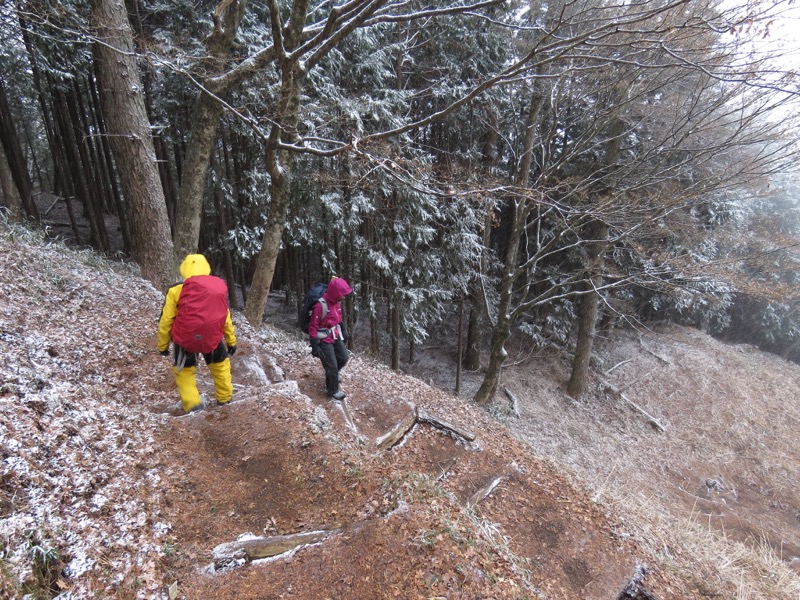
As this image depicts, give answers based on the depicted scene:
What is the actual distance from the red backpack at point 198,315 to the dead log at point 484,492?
347 cm

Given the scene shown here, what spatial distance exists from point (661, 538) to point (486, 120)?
1136 cm

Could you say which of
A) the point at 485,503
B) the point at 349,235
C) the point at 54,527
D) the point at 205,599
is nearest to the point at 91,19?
the point at 349,235

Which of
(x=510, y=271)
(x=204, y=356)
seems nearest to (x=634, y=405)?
(x=510, y=271)

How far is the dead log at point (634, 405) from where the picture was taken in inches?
524

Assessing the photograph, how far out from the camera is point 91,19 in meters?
6.19

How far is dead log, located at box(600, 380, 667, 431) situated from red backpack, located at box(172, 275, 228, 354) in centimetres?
1483

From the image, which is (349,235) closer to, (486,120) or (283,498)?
(486,120)

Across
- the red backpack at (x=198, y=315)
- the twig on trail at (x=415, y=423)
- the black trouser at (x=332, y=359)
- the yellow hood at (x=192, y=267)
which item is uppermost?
the yellow hood at (x=192, y=267)

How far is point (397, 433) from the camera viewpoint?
5.48m

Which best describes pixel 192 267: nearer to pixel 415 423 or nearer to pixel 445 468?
pixel 415 423

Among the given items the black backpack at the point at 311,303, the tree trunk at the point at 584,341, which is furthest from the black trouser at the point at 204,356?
the tree trunk at the point at 584,341

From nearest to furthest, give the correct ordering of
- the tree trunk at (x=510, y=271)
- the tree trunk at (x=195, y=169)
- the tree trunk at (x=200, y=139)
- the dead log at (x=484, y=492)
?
the dead log at (x=484, y=492)
the tree trunk at (x=200, y=139)
the tree trunk at (x=195, y=169)
the tree trunk at (x=510, y=271)

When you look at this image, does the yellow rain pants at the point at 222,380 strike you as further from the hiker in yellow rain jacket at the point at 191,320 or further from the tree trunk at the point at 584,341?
the tree trunk at the point at 584,341

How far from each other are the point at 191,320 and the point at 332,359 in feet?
7.13
